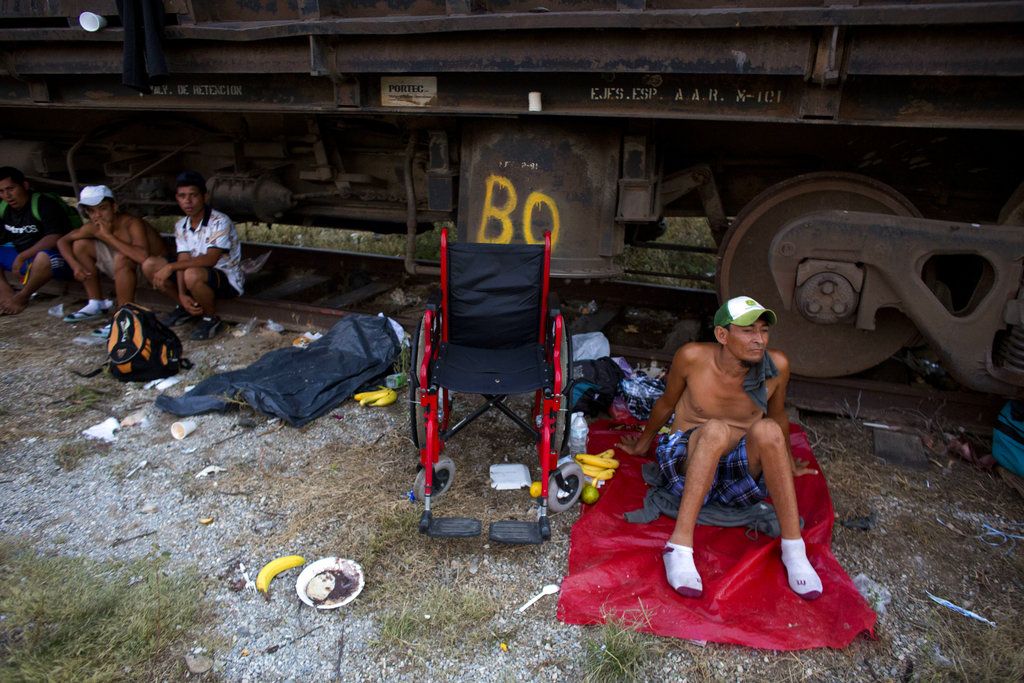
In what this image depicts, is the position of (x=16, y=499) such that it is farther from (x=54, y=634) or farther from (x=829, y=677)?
(x=829, y=677)

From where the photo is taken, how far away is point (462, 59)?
335 centimetres

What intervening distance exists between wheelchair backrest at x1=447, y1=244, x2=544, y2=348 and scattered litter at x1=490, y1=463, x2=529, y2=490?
66 centimetres

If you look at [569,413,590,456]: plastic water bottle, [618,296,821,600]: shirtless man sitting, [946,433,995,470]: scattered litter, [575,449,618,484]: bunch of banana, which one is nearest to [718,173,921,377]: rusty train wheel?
[946,433,995,470]: scattered litter

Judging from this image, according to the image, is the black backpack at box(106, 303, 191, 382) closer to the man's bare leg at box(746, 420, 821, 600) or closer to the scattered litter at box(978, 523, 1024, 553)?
the man's bare leg at box(746, 420, 821, 600)

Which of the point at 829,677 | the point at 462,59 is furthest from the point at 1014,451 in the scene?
the point at 462,59

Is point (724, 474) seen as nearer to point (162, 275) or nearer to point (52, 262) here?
point (162, 275)

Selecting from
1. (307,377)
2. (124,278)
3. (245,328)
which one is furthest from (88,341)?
(307,377)

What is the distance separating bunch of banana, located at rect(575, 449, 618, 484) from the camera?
11.1 feet

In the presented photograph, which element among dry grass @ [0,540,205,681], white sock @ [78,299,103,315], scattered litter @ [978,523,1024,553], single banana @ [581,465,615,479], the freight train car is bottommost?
dry grass @ [0,540,205,681]

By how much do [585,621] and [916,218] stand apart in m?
2.41

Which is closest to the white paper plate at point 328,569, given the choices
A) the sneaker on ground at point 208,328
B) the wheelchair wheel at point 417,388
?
the wheelchair wheel at point 417,388

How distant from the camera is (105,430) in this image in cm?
383

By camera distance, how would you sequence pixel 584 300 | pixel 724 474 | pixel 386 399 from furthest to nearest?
pixel 584 300 < pixel 386 399 < pixel 724 474

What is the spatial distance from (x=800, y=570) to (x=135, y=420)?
3537 mm
